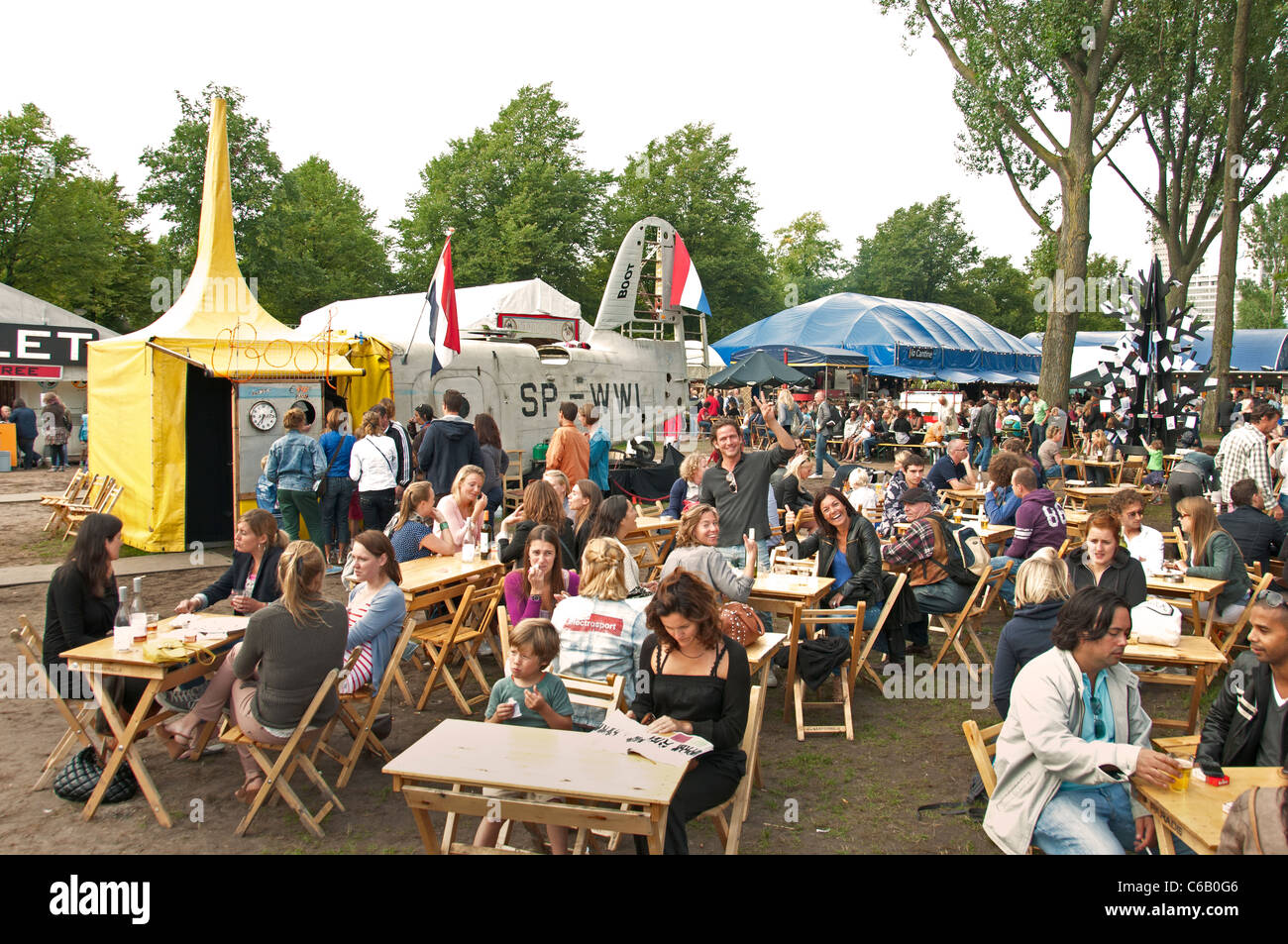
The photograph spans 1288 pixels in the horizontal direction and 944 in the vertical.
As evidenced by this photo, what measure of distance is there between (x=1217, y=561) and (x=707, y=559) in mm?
3962

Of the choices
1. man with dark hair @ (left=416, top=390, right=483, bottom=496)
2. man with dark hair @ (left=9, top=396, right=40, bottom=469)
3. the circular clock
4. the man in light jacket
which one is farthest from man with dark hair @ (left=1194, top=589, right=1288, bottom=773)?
man with dark hair @ (left=9, top=396, right=40, bottom=469)

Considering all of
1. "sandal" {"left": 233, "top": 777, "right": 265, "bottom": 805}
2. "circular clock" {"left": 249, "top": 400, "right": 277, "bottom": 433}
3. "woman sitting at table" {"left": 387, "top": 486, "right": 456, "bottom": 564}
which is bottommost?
"sandal" {"left": 233, "top": 777, "right": 265, "bottom": 805}

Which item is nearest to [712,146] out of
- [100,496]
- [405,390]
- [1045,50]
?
[1045,50]

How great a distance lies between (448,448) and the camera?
372 inches

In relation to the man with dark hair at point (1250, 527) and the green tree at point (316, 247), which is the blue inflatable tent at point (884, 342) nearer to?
the green tree at point (316, 247)

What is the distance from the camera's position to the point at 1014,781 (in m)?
3.62

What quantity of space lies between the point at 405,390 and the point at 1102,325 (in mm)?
63805

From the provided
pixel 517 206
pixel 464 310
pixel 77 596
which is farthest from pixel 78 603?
pixel 517 206

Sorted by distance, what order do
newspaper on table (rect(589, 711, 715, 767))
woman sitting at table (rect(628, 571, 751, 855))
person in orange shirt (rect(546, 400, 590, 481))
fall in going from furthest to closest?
person in orange shirt (rect(546, 400, 590, 481))
woman sitting at table (rect(628, 571, 751, 855))
newspaper on table (rect(589, 711, 715, 767))

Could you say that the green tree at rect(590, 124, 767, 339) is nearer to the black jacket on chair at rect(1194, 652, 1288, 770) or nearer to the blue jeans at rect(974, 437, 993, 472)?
the blue jeans at rect(974, 437, 993, 472)

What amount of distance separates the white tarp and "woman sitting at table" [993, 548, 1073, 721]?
57.4 feet

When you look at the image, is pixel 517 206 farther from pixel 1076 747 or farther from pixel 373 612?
pixel 1076 747

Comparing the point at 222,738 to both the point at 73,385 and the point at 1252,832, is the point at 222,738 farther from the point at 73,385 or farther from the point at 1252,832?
the point at 73,385

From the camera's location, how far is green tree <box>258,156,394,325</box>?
32.7 meters
